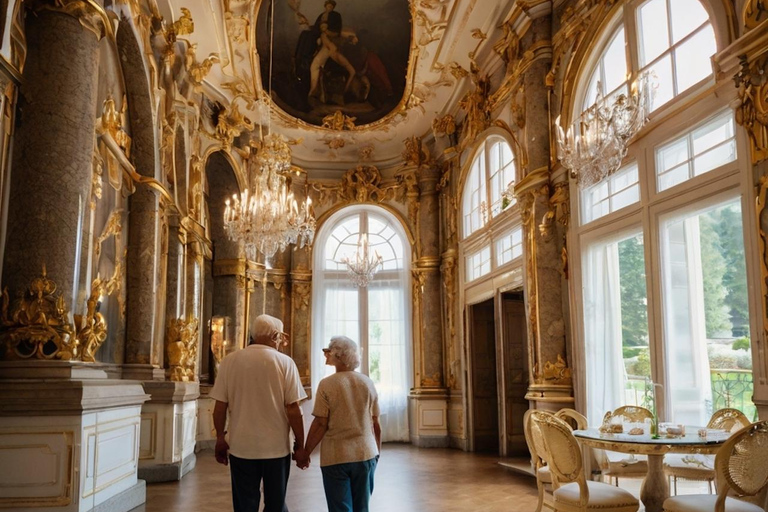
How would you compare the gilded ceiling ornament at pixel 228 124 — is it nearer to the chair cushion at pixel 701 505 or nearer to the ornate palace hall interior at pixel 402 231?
the ornate palace hall interior at pixel 402 231

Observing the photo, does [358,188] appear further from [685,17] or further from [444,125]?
[685,17]

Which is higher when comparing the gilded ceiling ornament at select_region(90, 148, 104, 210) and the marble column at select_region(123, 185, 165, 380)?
the gilded ceiling ornament at select_region(90, 148, 104, 210)

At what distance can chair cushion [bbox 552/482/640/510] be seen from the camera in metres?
4.47

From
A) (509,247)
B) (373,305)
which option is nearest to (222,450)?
(509,247)

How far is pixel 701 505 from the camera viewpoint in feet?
13.2

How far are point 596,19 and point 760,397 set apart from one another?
429 centimetres

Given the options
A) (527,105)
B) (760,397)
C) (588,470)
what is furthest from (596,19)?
(588,470)

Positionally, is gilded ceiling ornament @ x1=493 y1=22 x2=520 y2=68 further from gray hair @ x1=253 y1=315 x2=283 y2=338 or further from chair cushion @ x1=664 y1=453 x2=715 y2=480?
gray hair @ x1=253 y1=315 x2=283 y2=338

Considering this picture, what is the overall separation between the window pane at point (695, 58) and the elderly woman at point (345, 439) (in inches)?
162

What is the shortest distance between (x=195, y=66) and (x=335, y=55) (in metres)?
2.86

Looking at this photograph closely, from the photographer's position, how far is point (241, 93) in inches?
449

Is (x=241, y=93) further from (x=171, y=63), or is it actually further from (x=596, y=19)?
(x=596, y=19)

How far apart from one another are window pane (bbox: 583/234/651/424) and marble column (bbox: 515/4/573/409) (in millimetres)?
533

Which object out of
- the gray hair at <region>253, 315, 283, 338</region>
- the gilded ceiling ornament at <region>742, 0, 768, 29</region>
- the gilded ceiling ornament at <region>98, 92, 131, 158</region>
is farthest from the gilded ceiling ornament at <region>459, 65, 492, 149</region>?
the gray hair at <region>253, 315, 283, 338</region>
